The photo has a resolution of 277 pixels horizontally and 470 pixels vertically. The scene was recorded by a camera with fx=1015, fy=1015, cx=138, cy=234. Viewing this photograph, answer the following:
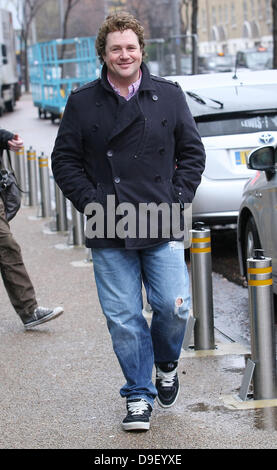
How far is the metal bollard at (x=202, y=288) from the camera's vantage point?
21.5ft

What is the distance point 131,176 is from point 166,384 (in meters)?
1.16

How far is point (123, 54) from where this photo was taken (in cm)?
480

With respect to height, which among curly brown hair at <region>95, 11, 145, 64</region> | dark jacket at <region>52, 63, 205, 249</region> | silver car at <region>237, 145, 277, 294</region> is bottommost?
silver car at <region>237, 145, 277, 294</region>

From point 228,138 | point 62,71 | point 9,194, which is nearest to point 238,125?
point 228,138

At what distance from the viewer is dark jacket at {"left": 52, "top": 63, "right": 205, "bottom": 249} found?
4.87m

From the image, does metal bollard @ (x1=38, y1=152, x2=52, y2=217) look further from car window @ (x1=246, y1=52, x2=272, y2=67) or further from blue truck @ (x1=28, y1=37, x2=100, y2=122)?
car window @ (x1=246, y1=52, x2=272, y2=67)

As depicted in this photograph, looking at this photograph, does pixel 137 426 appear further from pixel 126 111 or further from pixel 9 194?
pixel 9 194

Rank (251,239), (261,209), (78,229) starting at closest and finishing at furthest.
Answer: (261,209) < (251,239) < (78,229)

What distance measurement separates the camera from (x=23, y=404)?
5.62 meters

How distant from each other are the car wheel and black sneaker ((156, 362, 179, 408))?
255 centimetres

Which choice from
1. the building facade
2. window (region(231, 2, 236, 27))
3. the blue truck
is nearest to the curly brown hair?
the blue truck

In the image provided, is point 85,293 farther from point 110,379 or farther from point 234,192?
point 110,379

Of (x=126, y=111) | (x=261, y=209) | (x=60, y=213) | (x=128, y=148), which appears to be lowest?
(x=60, y=213)
